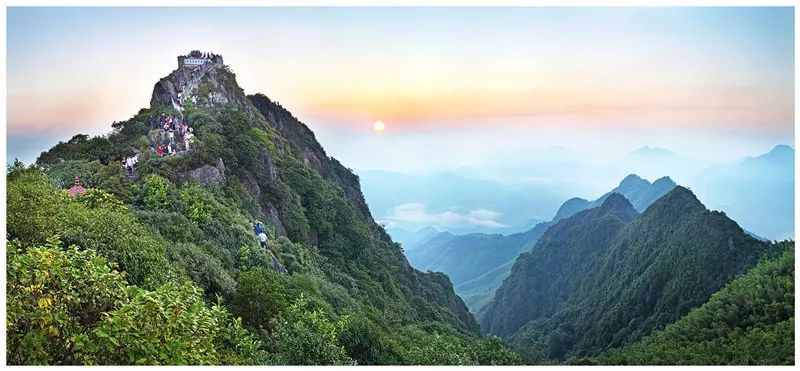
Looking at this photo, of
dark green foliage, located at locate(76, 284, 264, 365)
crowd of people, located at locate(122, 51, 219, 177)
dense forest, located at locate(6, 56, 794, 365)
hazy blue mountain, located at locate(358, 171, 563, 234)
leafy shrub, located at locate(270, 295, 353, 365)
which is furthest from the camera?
→ hazy blue mountain, located at locate(358, 171, 563, 234)

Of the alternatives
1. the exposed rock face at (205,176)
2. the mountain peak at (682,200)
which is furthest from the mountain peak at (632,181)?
the exposed rock face at (205,176)

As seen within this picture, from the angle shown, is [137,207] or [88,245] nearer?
[88,245]

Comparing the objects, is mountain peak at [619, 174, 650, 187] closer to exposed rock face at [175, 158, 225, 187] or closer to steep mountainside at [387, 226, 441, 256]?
steep mountainside at [387, 226, 441, 256]

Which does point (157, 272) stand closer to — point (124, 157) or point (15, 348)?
point (15, 348)

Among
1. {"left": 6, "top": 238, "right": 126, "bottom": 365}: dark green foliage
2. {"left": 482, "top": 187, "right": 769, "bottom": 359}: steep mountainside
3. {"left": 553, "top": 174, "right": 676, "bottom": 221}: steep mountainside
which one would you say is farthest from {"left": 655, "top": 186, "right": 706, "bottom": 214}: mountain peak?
{"left": 553, "top": 174, "right": 676, "bottom": 221}: steep mountainside

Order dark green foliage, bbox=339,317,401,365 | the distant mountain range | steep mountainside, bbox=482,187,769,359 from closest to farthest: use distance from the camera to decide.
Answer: dark green foliage, bbox=339,317,401,365
steep mountainside, bbox=482,187,769,359
the distant mountain range

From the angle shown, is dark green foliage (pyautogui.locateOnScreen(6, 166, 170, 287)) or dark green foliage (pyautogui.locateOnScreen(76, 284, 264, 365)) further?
dark green foliage (pyautogui.locateOnScreen(6, 166, 170, 287))
